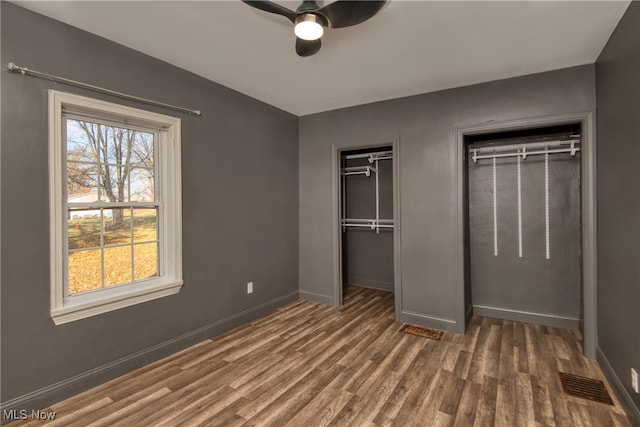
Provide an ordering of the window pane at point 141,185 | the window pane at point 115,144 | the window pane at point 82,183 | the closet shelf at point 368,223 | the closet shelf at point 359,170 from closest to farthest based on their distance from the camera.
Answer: the window pane at point 82,183
the window pane at point 115,144
the window pane at point 141,185
the closet shelf at point 368,223
the closet shelf at point 359,170

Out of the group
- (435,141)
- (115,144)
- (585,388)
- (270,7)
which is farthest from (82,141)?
(585,388)

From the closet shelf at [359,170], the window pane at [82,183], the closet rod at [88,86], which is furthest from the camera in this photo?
the closet shelf at [359,170]

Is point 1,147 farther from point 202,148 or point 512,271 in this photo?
point 512,271

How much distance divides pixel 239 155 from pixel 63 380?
2436 millimetres

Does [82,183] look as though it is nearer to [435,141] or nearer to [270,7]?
[270,7]

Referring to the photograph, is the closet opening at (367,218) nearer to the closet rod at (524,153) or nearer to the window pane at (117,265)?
the closet rod at (524,153)

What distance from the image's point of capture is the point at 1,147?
6.07 ft

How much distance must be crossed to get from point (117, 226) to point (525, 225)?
424cm

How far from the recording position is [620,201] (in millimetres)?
2053

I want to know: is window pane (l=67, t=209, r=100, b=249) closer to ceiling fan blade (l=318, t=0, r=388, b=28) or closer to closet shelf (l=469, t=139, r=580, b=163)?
ceiling fan blade (l=318, t=0, r=388, b=28)

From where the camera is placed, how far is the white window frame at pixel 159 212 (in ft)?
6.73

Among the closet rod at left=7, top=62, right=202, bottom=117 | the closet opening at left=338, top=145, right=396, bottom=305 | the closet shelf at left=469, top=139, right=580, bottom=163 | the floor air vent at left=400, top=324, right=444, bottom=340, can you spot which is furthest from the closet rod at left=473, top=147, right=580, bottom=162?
the closet rod at left=7, top=62, right=202, bottom=117

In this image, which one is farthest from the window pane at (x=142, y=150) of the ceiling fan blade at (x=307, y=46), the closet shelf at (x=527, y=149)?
the closet shelf at (x=527, y=149)

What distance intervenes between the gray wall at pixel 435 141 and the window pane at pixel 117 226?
2.59 m
